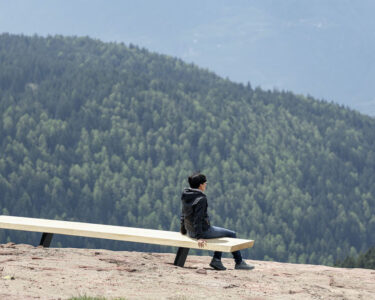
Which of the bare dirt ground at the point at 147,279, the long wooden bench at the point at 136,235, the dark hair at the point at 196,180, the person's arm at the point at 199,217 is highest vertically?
the dark hair at the point at 196,180

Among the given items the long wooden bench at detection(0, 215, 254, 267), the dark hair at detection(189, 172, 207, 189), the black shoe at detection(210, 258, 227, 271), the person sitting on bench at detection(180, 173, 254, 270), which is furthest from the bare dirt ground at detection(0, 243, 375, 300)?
the dark hair at detection(189, 172, 207, 189)

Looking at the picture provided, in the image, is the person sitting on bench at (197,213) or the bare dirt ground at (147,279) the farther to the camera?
the person sitting on bench at (197,213)

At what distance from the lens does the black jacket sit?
48.0ft

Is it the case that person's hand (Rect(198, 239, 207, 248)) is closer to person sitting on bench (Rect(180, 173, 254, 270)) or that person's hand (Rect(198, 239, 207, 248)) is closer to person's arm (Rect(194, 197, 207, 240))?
person sitting on bench (Rect(180, 173, 254, 270))

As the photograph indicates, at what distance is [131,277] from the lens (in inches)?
Answer: 500

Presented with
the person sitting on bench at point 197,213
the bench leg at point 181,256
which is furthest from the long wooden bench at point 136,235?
the person sitting on bench at point 197,213

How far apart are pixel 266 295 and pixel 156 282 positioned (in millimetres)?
1884

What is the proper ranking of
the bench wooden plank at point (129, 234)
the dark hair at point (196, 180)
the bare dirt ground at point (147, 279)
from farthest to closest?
the dark hair at point (196, 180), the bench wooden plank at point (129, 234), the bare dirt ground at point (147, 279)

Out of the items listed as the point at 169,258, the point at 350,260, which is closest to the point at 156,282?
the point at 169,258

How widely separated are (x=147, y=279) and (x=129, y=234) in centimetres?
235

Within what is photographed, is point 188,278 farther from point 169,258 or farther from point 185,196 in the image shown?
point 169,258

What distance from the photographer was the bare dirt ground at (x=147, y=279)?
11.3 metres

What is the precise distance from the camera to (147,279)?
41.4 feet

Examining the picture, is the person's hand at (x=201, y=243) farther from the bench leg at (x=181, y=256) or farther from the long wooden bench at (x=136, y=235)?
the bench leg at (x=181, y=256)
